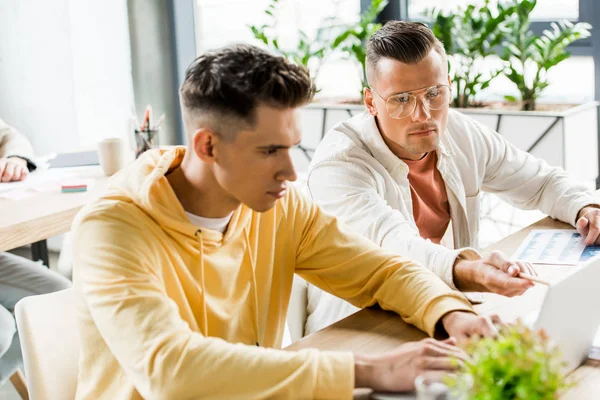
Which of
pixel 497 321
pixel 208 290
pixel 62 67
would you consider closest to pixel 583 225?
pixel 497 321

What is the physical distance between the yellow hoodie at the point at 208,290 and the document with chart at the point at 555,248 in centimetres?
42

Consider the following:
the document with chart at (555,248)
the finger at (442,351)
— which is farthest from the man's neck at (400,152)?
the finger at (442,351)

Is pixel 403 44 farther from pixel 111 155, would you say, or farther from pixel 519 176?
pixel 111 155

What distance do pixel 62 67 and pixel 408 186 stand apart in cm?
264

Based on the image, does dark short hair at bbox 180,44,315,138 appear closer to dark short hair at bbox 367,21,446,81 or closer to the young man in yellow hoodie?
the young man in yellow hoodie

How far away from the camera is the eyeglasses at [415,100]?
6.88 ft

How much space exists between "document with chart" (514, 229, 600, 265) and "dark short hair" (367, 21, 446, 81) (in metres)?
→ 0.53

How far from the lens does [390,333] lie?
152 cm

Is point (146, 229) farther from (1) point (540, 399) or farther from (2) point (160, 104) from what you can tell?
(2) point (160, 104)

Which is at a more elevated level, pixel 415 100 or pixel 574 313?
pixel 415 100

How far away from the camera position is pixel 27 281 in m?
2.68

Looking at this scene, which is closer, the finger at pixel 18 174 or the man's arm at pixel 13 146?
the finger at pixel 18 174

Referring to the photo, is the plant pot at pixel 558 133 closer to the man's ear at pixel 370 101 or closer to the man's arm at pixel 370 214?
the man's ear at pixel 370 101

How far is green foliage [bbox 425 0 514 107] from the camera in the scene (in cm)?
353
